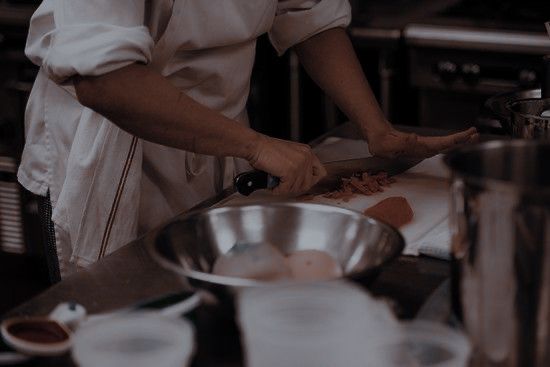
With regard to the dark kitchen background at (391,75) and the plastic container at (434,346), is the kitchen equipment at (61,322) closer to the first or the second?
the plastic container at (434,346)

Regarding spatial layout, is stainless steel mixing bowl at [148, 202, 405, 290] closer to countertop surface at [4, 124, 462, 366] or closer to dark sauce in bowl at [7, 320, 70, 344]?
countertop surface at [4, 124, 462, 366]

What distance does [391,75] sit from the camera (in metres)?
3.03

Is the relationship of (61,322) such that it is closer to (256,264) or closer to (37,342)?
(37,342)

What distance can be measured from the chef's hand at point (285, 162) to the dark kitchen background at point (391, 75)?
1.35 meters

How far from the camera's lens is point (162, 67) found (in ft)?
5.90

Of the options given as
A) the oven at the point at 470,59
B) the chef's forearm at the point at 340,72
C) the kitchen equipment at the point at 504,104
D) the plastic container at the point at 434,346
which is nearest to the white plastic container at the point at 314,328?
the plastic container at the point at 434,346

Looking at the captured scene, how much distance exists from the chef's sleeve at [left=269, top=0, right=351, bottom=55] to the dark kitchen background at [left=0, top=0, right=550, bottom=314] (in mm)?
887

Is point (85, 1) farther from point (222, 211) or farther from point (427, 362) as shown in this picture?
point (427, 362)

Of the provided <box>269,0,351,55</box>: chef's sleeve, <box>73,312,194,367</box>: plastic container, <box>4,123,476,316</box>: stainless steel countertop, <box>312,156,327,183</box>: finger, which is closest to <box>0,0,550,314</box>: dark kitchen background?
<box>269,0,351,55</box>: chef's sleeve

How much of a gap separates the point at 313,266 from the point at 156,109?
1.65 ft

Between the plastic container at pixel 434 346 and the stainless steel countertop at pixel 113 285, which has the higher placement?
the plastic container at pixel 434 346

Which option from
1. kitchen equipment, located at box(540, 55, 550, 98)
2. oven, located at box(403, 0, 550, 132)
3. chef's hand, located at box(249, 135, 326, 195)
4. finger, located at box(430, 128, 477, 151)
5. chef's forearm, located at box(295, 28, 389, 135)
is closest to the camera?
chef's hand, located at box(249, 135, 326, 195)

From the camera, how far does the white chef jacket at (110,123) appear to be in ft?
5.23

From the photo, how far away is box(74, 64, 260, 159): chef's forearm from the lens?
159cm
